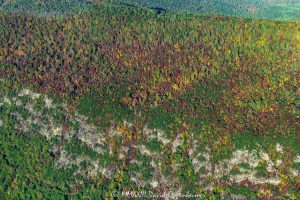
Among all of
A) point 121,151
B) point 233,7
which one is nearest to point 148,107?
point 121,151

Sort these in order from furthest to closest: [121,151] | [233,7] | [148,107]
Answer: [233,7]
[148,107]
[121,151]

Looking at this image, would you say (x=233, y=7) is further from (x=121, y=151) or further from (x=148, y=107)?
(x=121, y=151)

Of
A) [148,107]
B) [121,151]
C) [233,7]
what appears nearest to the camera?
[121,151]

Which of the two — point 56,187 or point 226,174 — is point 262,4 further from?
point 56,187

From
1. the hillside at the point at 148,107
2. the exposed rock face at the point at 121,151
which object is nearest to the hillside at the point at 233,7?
the hillside at the point at 148,107

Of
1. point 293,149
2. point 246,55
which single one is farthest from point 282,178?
point 246,55

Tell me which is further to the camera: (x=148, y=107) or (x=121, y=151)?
(x=148, y=107)

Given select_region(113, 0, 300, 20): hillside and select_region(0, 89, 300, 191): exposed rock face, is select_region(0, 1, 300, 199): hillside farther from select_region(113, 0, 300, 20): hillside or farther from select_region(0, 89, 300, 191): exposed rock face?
select_region(113, 0, 300, 20): hillside
